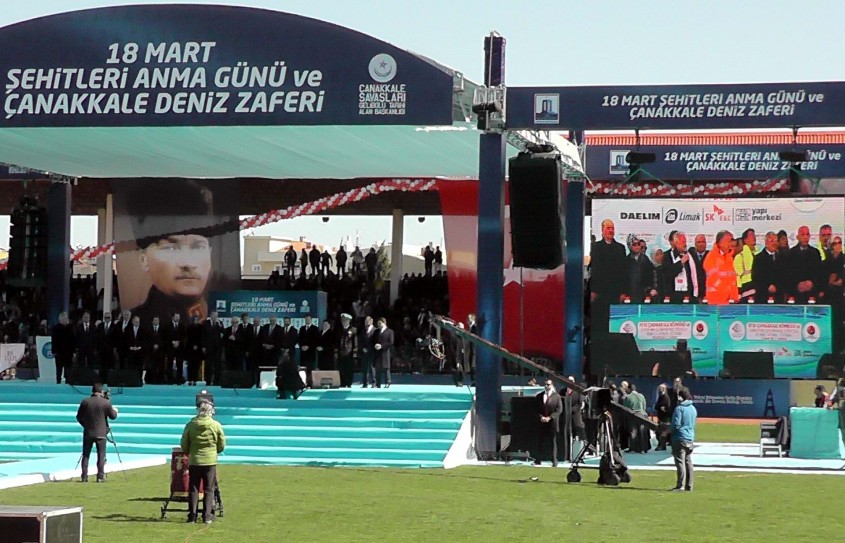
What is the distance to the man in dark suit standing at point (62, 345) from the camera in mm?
31984

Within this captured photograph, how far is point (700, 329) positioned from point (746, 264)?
1.59 m

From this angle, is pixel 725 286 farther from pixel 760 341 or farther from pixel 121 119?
pixel 121 119

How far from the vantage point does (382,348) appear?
30.8m

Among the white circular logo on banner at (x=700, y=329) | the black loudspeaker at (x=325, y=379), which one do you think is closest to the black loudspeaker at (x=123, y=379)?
the black loudspeaker at (x=325, y=379)

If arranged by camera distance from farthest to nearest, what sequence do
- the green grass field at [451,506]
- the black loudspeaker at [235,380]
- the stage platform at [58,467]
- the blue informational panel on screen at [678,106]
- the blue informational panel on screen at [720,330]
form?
the black loudspeaker at [235,380] → the blue informational panel on screen at [720,330] → the blue informational panel on screen at [678,106] → the stage platform at [58,467] → the green grass field at [451,506]

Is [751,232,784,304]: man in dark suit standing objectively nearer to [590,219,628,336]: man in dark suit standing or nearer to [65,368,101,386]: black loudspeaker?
[590,219,628,336]: man in dark suit standing

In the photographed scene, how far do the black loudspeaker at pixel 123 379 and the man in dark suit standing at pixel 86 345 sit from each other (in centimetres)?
72

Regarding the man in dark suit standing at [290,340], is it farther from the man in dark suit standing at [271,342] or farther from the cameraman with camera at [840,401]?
the cameraman with camera at [840,401]

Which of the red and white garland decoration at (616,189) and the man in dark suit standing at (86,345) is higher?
the red and white garland decoration at (616,189)

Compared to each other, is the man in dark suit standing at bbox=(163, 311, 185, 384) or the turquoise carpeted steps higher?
the man in dark suit standing at bbox=(163, 311, 185, 384)

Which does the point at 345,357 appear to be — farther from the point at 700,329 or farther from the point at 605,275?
the point at 700,329

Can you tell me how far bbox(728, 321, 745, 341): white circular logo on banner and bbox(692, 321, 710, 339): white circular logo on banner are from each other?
1.54 feet

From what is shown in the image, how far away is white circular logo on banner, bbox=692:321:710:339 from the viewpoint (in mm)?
29906

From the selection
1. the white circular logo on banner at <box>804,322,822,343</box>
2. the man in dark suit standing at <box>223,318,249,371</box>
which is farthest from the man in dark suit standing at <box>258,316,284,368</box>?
the white circular logo on banner at <box>804,322,822,343</box>
